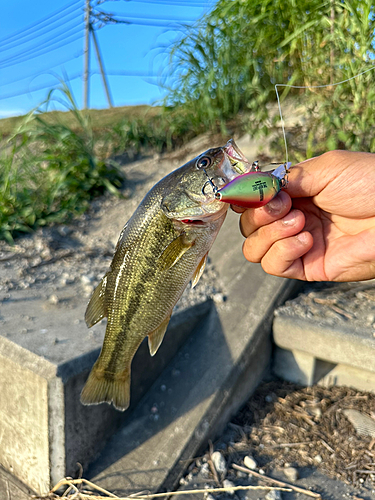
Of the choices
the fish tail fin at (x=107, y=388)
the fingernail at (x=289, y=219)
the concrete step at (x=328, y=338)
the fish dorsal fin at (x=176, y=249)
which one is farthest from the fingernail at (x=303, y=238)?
the concrete step at (x=328, y=338)

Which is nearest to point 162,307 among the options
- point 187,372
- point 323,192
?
point 323,192

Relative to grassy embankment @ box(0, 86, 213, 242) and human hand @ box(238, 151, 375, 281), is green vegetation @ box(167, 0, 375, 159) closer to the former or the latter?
grassy embankment @ box(0, 86, 213, 242)

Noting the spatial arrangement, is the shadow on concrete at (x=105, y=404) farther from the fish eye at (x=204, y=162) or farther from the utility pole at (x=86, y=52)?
the utility pole at (x=86, y=52)

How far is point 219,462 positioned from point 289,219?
163cm

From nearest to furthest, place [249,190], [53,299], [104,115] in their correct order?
[249,190] → [53,299] → [104,115]

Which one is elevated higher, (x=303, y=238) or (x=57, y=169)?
(x=57, y=169)

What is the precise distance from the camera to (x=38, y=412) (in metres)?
2.38

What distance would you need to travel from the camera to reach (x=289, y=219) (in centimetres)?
182

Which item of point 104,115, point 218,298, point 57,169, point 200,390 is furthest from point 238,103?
point 104,115

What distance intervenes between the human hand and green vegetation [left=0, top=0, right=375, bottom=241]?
169 centimetres

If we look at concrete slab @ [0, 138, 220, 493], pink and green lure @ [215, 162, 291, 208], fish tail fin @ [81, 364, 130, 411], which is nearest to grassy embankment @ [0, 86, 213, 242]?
concrete slab @ [0, 138, 220, 493]

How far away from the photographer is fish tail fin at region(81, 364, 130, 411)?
76.5 inches

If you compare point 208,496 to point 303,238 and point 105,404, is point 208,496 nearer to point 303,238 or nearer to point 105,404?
point 105,404

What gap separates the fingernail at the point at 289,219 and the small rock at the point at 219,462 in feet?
5.27
